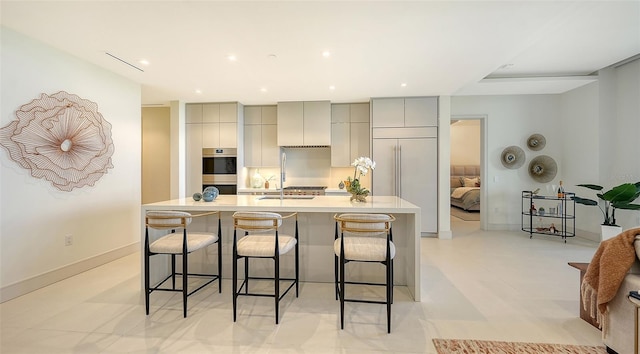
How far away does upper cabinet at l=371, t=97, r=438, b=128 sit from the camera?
16.0 feet

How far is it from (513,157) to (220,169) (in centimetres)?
563

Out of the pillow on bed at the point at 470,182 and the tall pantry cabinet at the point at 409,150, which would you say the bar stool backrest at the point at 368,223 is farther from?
the pillow on bed at the point at 470,182

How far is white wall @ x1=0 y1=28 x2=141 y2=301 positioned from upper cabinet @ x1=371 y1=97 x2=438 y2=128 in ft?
12.6

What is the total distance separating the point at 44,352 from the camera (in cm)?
183

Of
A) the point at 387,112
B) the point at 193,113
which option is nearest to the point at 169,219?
the point at 193,113

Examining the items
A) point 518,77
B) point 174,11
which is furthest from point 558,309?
point 174,11

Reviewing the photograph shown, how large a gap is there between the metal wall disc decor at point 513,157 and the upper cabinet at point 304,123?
3486 mm

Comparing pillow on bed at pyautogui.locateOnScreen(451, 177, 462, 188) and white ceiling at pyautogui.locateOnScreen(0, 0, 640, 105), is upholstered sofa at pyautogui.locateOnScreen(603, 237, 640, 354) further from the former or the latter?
pillow on bed at pyautogui.locateOnScreen(451, 177, 462, 188)

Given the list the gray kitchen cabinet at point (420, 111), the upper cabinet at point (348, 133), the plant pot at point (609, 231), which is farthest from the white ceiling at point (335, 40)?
the plant pot at point (609, 231)

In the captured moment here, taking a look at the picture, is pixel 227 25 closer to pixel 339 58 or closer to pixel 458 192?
pixel 339 58

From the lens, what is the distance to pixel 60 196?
9.96 feet

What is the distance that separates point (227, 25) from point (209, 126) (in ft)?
9.89

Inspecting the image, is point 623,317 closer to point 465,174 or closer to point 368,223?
point 368,223

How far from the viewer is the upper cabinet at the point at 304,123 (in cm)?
513
